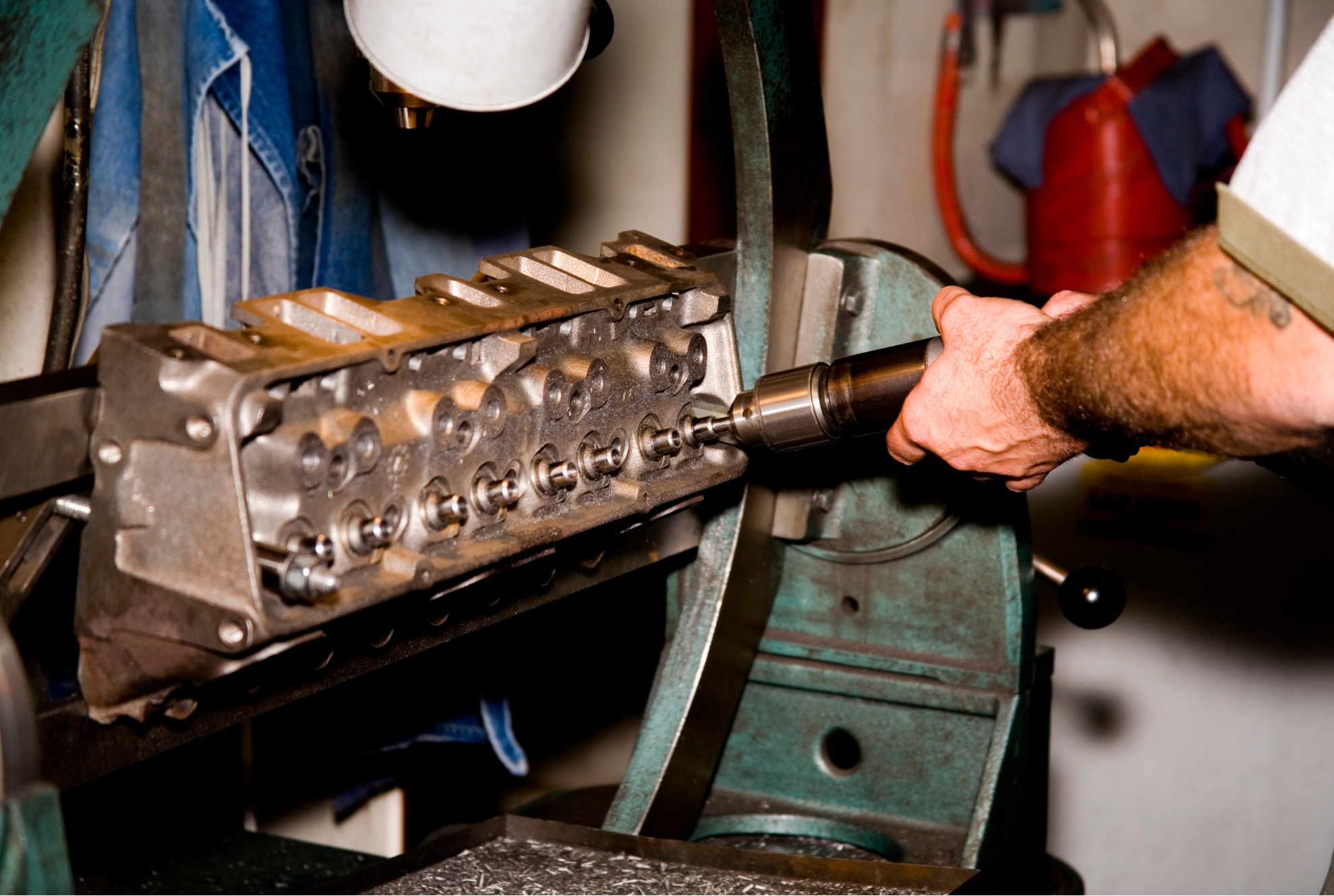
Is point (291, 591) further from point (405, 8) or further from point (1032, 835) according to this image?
point (1032, 835)

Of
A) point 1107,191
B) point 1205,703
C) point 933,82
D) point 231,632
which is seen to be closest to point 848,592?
point 231,632

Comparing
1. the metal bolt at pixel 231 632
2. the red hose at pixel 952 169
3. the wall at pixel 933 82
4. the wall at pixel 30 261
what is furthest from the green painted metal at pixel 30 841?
the red hose at pixel 952 169

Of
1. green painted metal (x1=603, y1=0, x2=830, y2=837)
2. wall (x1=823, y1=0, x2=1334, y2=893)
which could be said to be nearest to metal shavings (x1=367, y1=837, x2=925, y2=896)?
green painted metal (x1=603, y1=0, x2=830, y2=837)

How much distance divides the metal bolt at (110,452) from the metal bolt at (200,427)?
6cm

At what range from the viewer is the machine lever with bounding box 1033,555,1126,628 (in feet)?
3.68

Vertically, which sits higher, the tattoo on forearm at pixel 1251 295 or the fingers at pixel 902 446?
the tattoo on forearm at pixel 1251 295

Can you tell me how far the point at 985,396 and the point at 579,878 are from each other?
482mm

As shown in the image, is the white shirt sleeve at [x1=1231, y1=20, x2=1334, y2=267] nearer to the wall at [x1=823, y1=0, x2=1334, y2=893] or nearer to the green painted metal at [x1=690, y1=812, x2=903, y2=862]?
the green painted metal at [x1=690, y1=812, x2=903, y2=862]

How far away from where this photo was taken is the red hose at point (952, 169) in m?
3.09

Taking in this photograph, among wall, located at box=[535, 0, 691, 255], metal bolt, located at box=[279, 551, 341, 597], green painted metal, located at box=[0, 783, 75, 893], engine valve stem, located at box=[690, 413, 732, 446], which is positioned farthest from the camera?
wall, located at box=[535, 0, 691, 255]

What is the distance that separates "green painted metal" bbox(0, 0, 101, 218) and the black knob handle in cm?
86

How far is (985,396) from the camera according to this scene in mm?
997

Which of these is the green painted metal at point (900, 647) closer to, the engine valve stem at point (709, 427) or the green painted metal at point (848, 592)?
the green painted metal at point (848, 592)

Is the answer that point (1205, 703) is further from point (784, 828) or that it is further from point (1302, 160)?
point (1302, 160)
